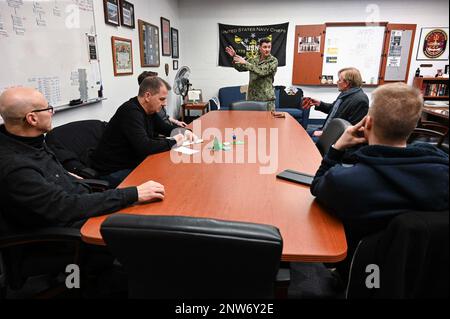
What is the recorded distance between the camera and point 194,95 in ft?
19.2

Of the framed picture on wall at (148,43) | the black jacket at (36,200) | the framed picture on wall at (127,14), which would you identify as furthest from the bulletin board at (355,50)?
the black jacket at (36,200)

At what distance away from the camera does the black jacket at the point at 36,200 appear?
3.86 ft

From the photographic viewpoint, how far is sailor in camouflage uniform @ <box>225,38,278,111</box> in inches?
147

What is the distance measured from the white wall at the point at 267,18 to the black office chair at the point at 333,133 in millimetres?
4187

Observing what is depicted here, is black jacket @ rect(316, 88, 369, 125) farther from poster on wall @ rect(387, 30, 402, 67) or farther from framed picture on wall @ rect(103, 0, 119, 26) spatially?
poster on wall @ rect(387, 30, 402, 67)

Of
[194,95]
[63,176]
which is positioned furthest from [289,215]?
[194,95]

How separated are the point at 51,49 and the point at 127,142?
1012 mm

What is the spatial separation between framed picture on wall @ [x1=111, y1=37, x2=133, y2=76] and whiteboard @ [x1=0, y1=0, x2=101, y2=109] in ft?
1.34

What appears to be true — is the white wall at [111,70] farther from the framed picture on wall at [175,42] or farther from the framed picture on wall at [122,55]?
the framed picture on wall at [175,42]
